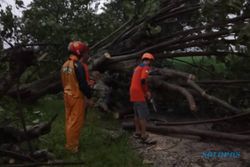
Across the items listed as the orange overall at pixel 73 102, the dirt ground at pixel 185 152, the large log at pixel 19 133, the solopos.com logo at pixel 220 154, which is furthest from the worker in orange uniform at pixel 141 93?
the large log at pixel 19 133

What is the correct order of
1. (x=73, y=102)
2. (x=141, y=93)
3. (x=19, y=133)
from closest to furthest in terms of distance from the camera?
(x=19, y=133) < (x=73, y=102) < (x=141, y=93)

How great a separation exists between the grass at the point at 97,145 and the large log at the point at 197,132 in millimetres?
453

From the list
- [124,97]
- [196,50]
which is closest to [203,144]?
[196,50]

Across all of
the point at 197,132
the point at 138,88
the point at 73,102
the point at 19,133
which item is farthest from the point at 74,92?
the point at 197,132

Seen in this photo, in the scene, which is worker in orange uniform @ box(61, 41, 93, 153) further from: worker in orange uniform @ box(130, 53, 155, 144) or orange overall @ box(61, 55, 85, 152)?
worker in orange uniform @ box(130, 53, 155, 144)

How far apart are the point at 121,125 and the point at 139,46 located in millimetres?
1803

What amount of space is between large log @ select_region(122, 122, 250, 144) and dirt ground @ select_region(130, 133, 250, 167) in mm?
113

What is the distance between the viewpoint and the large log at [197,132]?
6.71 meters

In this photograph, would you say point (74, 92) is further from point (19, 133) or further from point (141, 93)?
point (141, 93)

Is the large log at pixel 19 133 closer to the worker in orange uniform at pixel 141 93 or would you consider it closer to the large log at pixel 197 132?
the worker in orange uniform at pixel 141 93

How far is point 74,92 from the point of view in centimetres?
662

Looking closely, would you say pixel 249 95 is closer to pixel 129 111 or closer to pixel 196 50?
pixel 196 50

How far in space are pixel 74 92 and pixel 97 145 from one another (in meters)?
1.04

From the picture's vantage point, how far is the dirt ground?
6418 mm
